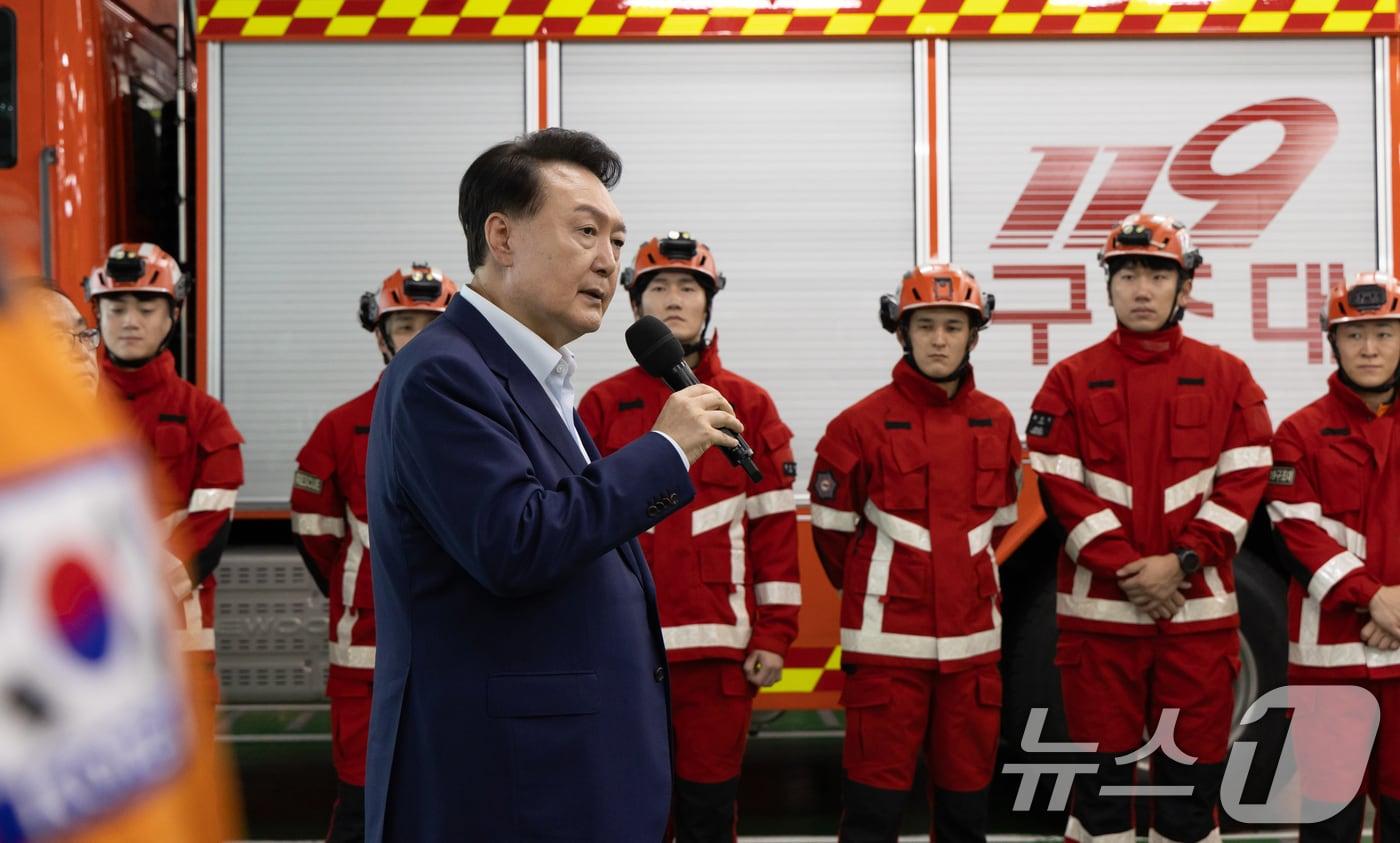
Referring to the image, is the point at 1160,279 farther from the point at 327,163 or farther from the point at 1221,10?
the point at 327,163

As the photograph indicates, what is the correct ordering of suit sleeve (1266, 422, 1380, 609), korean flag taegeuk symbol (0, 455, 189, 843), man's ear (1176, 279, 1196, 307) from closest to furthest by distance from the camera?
korean flag taegeuk symbol (0, 455, 189, 843) → suit sleeve (1266, 422, 1380, 609) → man's ear (1176, 279, 1196, 307)

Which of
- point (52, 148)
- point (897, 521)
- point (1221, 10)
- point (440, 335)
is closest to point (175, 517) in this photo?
point (52, 148)

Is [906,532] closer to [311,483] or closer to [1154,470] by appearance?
[1154,470]

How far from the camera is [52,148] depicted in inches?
187

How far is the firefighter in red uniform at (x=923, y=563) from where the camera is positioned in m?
4.05

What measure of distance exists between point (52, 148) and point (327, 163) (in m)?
1.00

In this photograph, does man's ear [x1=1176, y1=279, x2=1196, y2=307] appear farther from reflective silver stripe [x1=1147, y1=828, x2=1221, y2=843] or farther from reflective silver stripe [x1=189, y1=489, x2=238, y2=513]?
reflective silver stripe [x1=189, y1=489, x2=238, y2=513]

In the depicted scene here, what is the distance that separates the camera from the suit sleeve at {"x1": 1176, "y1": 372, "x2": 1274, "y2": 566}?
4066 millimetres

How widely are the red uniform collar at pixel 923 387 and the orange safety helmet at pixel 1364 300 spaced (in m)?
1.25

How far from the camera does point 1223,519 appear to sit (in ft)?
13.3

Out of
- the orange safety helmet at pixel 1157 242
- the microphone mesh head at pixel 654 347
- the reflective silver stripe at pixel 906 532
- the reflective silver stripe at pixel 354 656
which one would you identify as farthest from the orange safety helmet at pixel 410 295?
the orange safety helmet at pixel 1157 242

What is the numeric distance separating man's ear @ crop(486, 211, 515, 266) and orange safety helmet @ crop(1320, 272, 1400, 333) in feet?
10.7

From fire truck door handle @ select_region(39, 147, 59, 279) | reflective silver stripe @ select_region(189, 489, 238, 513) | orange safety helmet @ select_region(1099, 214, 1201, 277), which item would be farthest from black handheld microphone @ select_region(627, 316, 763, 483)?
fire truck door handle @ select_region(39, 147, 59, 279)

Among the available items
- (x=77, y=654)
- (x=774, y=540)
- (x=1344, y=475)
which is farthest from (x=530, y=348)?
(x=1344, y=475)
